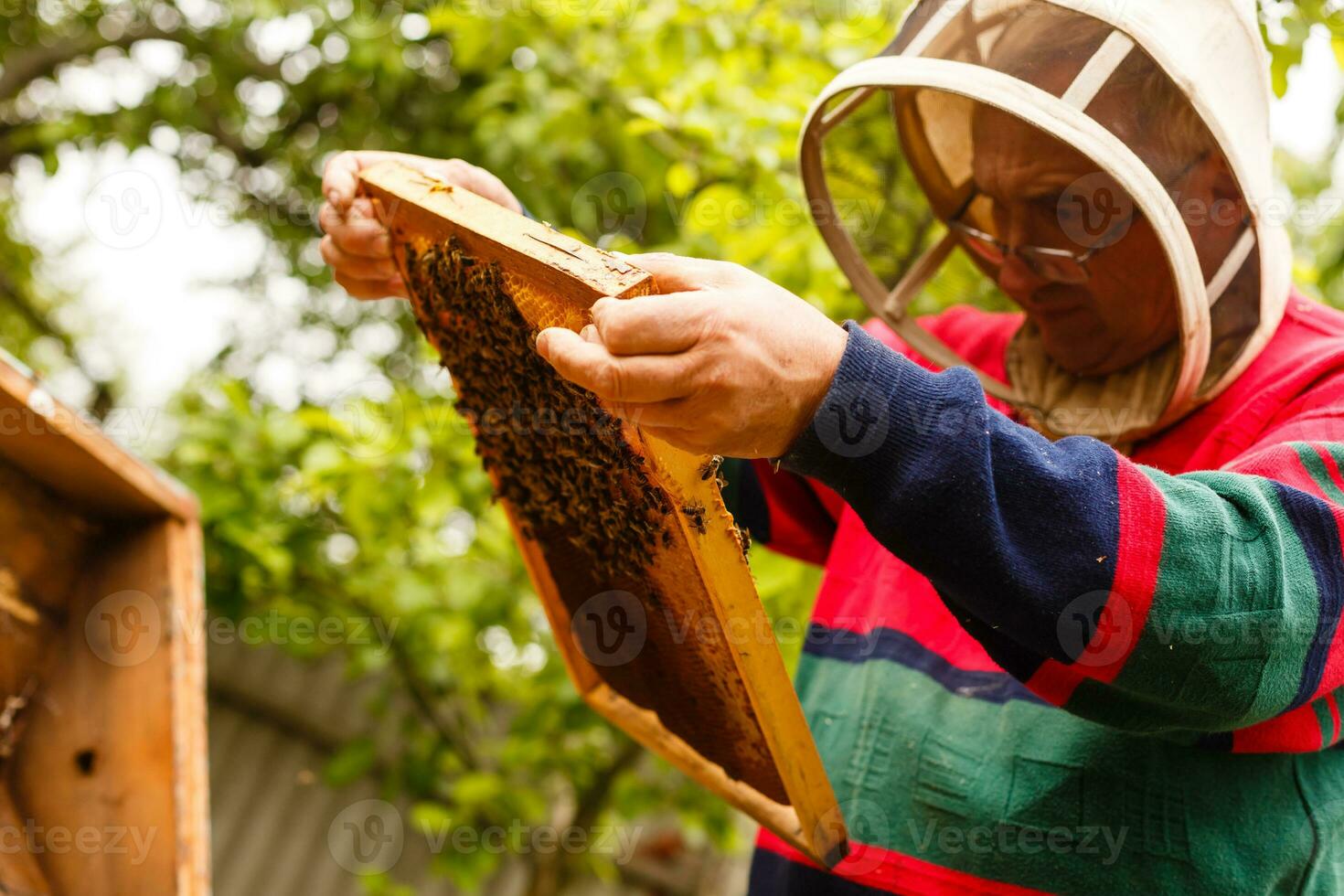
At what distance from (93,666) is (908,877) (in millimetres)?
1874

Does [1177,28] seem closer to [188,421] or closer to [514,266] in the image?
[514,266]

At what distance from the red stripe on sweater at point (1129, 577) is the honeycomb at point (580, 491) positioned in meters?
0.49

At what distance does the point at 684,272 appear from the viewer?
4.05ft

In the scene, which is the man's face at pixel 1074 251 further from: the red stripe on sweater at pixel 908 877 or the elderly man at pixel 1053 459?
the red stripe on sweater at pixel 908 877

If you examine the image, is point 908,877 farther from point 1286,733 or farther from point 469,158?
point 469,158

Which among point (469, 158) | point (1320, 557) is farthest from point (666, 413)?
point (469, 158)

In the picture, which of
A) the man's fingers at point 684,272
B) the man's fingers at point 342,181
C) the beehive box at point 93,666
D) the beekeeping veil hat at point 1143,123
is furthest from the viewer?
the beehive box at point 93,666

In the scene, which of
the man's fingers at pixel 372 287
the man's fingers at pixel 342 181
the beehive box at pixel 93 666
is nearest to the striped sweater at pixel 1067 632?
the man's fingers at pixel 372 287

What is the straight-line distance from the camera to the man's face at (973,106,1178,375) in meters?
1.86

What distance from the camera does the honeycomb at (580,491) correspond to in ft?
4.89

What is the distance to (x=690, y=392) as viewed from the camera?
3.78ft

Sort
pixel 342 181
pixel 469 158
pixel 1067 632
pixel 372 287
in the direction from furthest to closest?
pixel 469 158
pixel 372 287
pixel 342 181
pixel 1067 632

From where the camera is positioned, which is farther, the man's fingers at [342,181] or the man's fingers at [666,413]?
the man's fingers at [342,181]

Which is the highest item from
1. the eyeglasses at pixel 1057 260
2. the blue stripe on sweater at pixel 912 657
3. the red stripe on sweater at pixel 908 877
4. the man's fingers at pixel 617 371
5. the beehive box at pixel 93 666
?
the man's fingers at pixel 617 371
